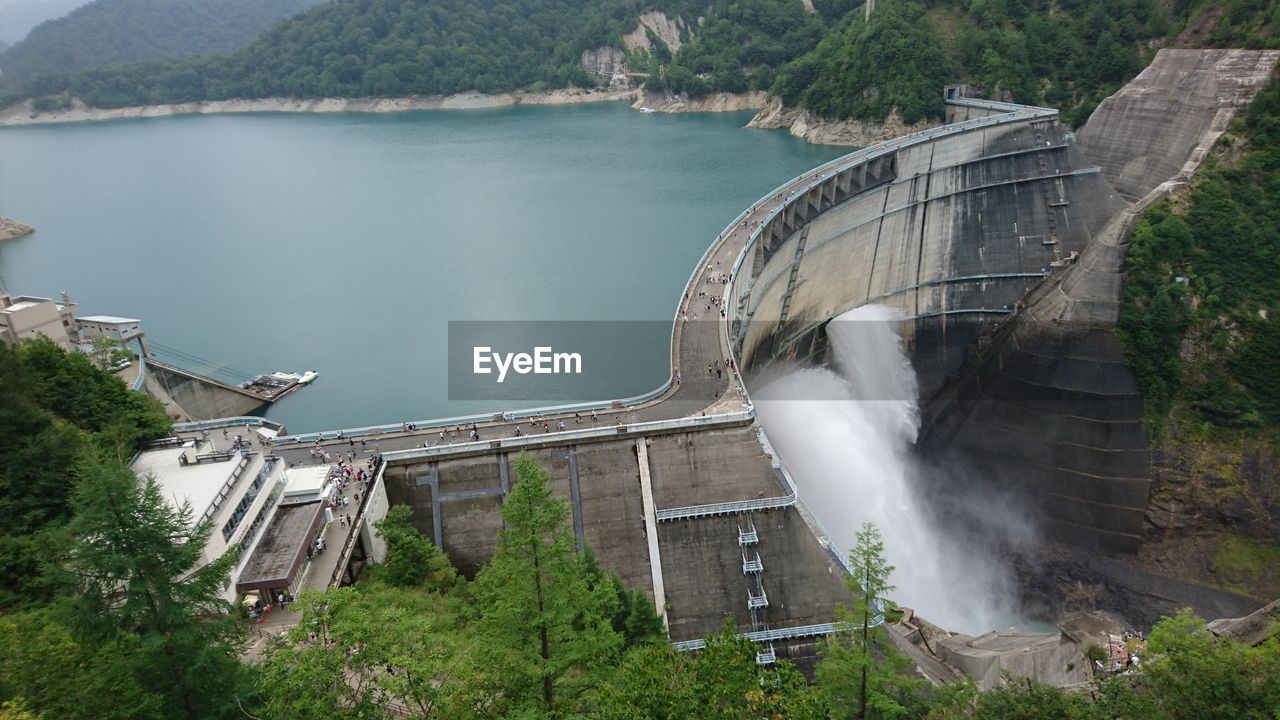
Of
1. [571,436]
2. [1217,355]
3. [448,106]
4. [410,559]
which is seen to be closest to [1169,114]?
[1217,355]

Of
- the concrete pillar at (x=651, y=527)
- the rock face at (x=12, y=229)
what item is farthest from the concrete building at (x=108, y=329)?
the rock face at (x=12, y=229)

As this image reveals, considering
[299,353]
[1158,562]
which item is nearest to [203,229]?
[299,353]

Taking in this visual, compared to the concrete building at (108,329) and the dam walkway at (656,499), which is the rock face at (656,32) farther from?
the dam walkway at (656,499)

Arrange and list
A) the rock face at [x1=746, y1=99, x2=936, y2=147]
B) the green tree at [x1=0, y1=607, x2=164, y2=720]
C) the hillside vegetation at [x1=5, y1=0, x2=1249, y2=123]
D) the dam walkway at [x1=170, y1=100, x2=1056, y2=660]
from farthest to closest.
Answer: the rock face at [x1=746, y1=99, x2=936, y2=147] < the hillside vegetation at [x1=5, y1=0, x2=1249, y2=123] < the dam walkway at [x1=170, y1=100, x2=1056, y2=660] < the green tree at [x1=0, y1=607, x2=164, y2=720]

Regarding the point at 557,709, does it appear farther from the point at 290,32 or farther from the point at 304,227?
the point at 290,32

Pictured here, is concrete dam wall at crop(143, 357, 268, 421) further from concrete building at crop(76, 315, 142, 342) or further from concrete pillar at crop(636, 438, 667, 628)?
concrete pillar at crop(636, 438, 667, 628)

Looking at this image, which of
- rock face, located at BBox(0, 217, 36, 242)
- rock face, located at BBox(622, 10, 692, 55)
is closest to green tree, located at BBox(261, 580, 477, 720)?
rock face, located at BBox(0, 217, 36, 242)

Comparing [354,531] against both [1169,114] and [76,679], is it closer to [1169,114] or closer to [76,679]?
[76,679]
